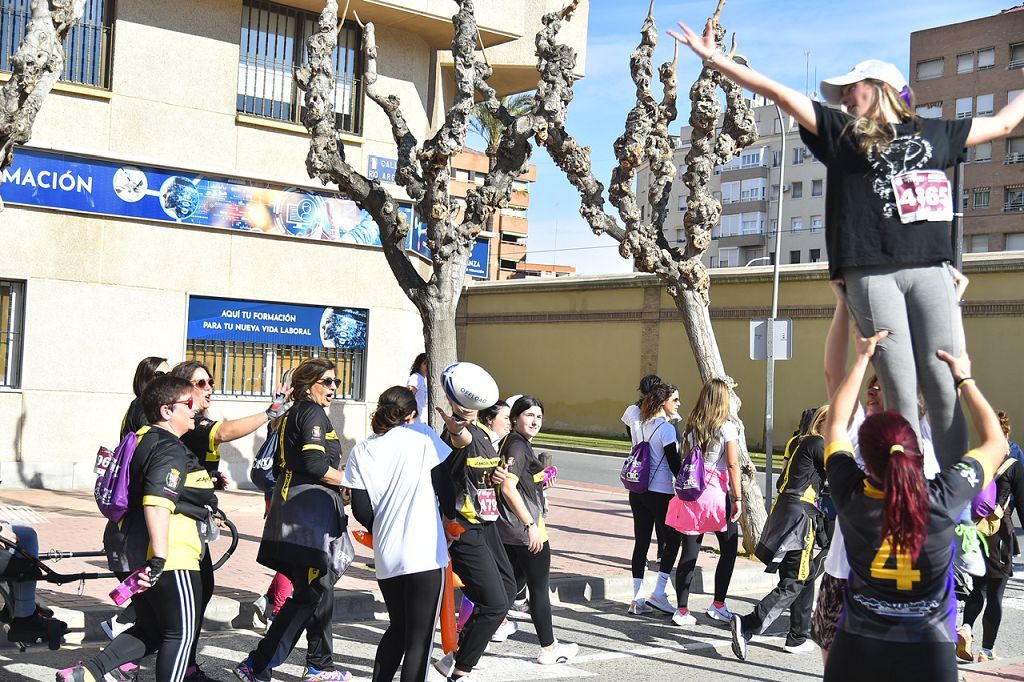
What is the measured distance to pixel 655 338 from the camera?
35.6 metres

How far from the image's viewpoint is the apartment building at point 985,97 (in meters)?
57.1

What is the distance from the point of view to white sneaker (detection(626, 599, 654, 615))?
9.87 meters

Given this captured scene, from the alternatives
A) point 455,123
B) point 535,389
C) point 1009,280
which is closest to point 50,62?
point 455,123

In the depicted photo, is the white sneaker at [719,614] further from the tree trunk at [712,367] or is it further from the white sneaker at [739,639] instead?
the tree trunk at [712,367]

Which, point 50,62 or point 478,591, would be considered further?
point 50,62

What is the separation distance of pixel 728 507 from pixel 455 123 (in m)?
4.65

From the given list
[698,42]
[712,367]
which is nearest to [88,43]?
[712,367]

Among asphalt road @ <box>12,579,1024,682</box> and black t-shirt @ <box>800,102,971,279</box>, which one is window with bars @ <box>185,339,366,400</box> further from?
black t-shirt @ <box>800,102,971,279</box>

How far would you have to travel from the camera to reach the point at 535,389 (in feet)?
131

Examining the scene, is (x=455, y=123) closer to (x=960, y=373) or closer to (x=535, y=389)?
(x=960, y=373)

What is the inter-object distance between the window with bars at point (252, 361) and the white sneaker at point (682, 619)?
8.78 metres

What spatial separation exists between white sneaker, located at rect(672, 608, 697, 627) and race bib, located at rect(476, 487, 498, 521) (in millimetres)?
2966

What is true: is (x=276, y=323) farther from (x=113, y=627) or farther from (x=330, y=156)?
(x=113, y=627)

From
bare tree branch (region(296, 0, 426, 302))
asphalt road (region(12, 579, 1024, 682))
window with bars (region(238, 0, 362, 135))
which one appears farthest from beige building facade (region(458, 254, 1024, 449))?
bare tree branch (region(296, 0, 426, 302))
